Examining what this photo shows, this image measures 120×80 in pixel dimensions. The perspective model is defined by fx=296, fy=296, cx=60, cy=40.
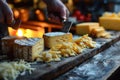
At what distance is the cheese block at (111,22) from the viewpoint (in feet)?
13.7

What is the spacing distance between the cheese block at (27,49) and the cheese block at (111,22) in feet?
6.05

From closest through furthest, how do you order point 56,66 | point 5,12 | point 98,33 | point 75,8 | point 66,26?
point 56,66, point 5,12, point 66,26, point 98,33, point 75,8

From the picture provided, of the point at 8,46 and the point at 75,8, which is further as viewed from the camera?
the point at 75,8

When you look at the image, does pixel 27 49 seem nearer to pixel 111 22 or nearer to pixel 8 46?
pixel 8 46

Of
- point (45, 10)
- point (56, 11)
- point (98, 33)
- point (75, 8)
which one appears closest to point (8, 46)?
point (56, 11)

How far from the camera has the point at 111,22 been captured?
422cm

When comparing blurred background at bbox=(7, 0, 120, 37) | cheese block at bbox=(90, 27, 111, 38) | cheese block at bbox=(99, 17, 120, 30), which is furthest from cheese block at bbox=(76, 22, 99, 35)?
blurred background at bbox=(7, 0, 120, 37)

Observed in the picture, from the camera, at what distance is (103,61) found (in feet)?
9.06

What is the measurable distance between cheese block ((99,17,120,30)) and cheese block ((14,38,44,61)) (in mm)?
1844

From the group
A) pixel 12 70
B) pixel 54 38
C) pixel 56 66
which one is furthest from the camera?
pixel 54 38

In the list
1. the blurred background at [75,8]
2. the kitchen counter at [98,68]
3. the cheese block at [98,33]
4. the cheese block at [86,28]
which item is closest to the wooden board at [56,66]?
the kitchen counter at [98,68]

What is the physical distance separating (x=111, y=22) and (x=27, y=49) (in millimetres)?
2042

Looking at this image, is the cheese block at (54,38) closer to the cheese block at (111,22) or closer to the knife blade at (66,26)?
the knife blade at (66,26)

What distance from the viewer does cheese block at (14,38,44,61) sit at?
248 centimetres
